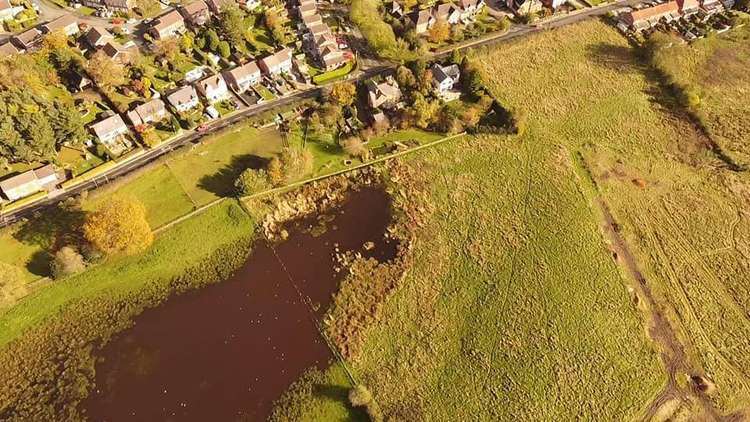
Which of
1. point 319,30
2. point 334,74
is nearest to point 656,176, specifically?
point 334,74

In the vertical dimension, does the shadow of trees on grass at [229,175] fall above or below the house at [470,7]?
below

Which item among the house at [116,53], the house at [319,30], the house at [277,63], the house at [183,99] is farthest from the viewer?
the house at [319,30]

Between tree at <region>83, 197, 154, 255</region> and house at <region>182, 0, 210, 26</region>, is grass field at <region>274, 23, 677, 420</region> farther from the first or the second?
house at <region>182, 0, 210, 26</region>

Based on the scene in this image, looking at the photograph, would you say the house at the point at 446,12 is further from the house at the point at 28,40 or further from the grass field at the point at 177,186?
the house at the point at 28,40

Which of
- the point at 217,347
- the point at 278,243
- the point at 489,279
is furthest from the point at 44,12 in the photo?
the point at 489,279

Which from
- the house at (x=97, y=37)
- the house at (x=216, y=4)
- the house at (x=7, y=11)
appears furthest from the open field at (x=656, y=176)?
the house at (x=7, y=11)

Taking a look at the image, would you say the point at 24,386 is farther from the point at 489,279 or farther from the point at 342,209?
the point at 489,279

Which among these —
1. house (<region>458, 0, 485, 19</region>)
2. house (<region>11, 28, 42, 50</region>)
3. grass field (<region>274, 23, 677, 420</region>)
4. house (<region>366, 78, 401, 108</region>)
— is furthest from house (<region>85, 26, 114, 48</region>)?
house (<region>458, 0, 485, 19</region>)

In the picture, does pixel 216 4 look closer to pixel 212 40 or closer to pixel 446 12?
pixel 212 40
